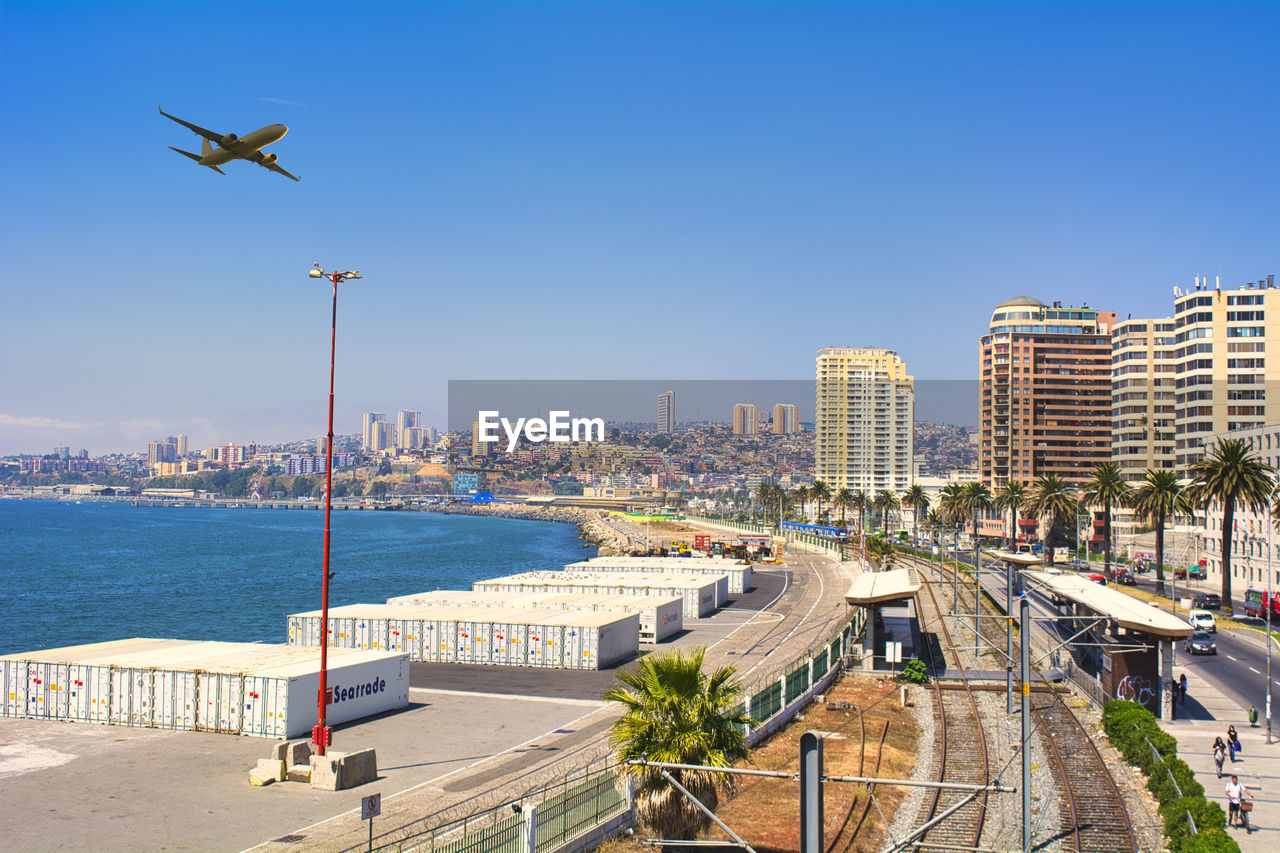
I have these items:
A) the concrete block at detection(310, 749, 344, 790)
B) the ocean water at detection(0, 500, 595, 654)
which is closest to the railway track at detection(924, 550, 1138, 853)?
the concrete block at detection(310, 749, 344, 790)

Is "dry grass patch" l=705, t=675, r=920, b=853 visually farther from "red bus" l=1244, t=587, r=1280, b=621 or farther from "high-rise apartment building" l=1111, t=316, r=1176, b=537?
"high-rise apartment building" l=1111, t=316, r=1176, b=537

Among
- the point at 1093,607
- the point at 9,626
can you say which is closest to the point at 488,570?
the point at 9,626

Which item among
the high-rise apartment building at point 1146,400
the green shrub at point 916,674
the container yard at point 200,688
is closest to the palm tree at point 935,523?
the high-rise apartment building at point 1146,400

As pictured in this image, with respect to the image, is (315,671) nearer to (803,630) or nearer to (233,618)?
(803,630)

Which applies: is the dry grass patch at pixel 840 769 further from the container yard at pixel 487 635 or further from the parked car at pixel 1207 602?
the parked car at pixel 1207 602

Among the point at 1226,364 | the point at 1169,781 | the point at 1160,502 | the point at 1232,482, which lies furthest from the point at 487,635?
the point at 1226,364
